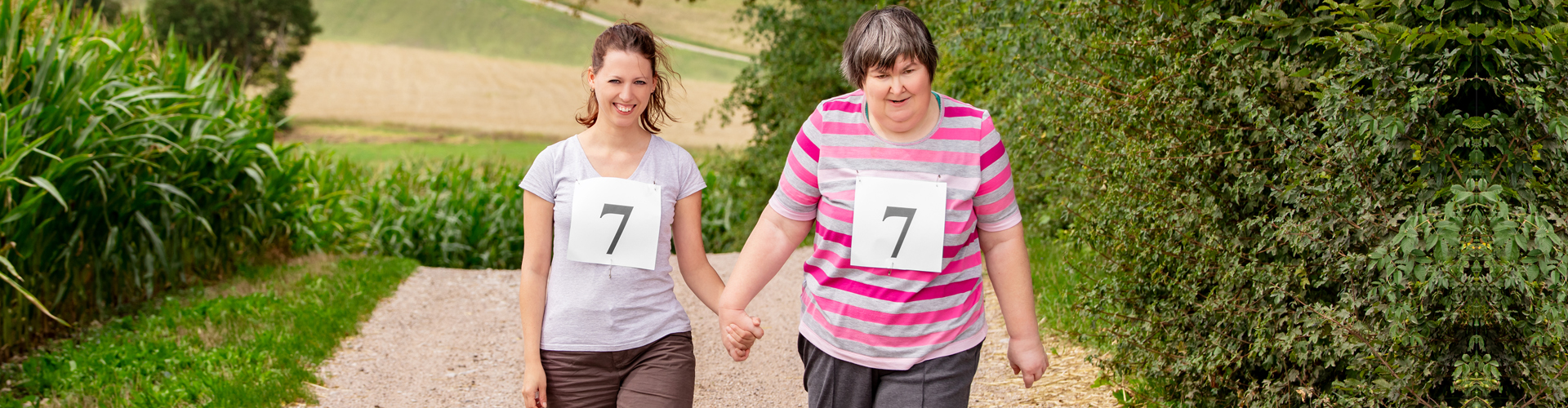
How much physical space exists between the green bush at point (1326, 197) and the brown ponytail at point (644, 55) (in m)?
1.51

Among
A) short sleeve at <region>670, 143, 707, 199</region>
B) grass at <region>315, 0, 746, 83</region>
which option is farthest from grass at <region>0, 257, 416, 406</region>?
grass at <region>315, 0, 746, 83</region>

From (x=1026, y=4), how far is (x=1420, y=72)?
259 cm

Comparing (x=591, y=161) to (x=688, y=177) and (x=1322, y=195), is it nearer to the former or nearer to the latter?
(x=688, y=177)

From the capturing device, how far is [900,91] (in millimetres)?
1910

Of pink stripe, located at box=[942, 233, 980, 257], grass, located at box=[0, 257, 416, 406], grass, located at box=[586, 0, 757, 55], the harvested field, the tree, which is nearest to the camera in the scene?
pink stripe, located at box=[942, 233, 980, 257]

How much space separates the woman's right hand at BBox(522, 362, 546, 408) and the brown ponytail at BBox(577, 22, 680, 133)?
567 mm

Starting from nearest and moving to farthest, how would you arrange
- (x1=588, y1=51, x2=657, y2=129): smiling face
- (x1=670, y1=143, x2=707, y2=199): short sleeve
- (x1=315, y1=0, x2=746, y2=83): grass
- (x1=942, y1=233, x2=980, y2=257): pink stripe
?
(x1=942, y1=233, x2=980, y2=257): pink stripe
(x1=588, y1=51, x2=657, y2=129): smiling face
(x1=670, y1=143, x2=707, y2=199): short sleeve
(x1=315, y1=0, x2=746, y2=83): grass

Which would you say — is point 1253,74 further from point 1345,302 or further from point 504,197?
point 504,197

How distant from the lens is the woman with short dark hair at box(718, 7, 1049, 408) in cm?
197

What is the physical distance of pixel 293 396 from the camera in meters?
4.48

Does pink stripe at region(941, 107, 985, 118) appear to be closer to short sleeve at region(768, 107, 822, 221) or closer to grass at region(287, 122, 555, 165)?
short sleeve at region(768, 107, 822, 221)

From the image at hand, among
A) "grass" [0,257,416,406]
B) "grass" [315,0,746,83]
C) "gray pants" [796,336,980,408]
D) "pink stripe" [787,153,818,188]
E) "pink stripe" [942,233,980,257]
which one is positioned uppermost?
"pink stripe" [787,153,818,188]

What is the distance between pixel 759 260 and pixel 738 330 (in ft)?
0.51

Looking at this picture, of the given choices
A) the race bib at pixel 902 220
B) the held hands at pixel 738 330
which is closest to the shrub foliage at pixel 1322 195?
the race bib at pixel 902 220
